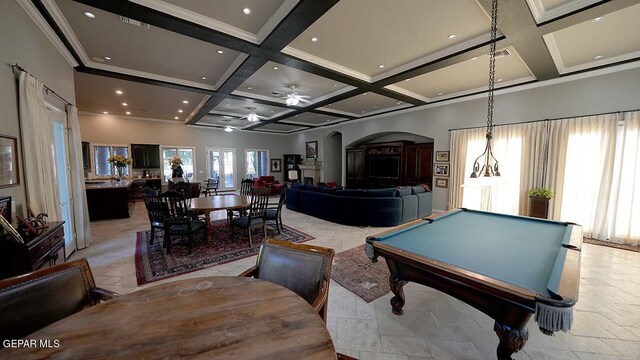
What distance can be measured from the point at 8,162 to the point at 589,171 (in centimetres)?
829

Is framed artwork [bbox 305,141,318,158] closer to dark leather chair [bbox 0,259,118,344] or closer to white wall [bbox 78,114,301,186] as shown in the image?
white wall [bbox 78,114,301,186]

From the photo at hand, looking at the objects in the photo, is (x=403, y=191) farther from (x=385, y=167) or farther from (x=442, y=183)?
(x=385, y=167)

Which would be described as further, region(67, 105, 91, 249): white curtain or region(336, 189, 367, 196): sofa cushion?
region(336, 189, 367, 196): sofa cushion

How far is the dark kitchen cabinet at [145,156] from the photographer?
350 inches

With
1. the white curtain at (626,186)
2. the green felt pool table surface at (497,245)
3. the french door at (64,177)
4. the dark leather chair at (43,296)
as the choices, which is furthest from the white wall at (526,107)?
the french door at (64,177)

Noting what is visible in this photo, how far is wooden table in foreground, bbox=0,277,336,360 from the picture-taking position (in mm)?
816

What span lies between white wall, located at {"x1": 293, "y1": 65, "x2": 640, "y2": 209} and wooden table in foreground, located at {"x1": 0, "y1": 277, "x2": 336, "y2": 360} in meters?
6.27

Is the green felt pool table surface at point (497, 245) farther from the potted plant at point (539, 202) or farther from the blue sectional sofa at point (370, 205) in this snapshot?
the potted plant at point (539, 202)

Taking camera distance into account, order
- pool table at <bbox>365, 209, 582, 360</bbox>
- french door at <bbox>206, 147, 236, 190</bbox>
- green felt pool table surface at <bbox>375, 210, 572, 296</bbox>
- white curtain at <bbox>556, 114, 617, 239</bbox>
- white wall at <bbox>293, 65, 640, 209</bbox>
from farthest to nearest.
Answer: french door at <bbox>206, 147, 236, 190</bbox>
white curtain at <bbox>556, 114, 617, 239</bbox>
white wall at <bbox>293, 65, 640, 209</bbox>
green felt pool table surface at <bbox>375, 210, 572, 296</bbox>
pool table at <bbox>365, 209, 582, 360</bbox>

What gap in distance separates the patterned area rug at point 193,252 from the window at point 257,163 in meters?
7.30

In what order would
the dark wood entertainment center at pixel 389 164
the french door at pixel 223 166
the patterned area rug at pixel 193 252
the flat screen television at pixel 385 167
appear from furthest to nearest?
the french door at pixel 223 166
the flat screen television at pixel 385 167
the dark wood entertainment center at pixel 389 164
the patterned area rug at pixel 193 252

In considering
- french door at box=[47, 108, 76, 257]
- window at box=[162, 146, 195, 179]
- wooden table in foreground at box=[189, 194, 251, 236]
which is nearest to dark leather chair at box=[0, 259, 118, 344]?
wooden table in foreground at box=[189, 194, 251, 236]

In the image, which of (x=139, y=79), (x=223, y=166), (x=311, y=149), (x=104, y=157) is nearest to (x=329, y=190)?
(x=139, y=79)

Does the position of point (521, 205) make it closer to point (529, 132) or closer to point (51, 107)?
point (529, 132)
